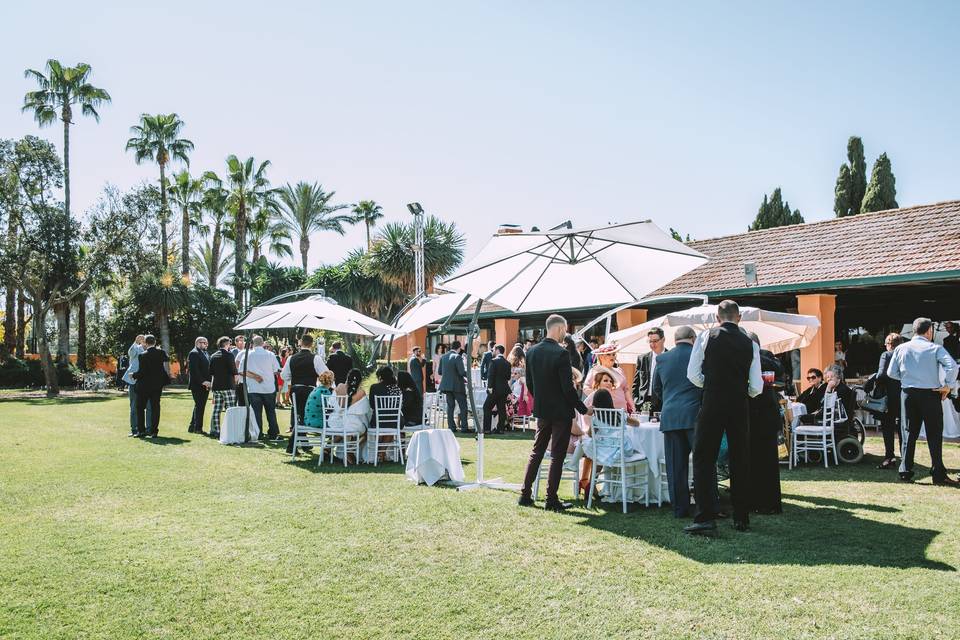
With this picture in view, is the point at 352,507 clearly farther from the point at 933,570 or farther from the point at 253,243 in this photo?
the point at 253,243

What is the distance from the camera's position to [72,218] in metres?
29.1

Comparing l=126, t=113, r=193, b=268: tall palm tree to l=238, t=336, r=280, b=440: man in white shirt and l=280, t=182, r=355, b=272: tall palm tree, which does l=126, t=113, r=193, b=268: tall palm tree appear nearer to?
l=280, t=182, r=355, b=272: tall palm tree

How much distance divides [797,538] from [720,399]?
1.21 meters

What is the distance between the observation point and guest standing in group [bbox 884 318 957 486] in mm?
7734

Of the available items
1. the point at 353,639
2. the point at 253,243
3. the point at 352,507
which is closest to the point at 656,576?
the point at 353,639

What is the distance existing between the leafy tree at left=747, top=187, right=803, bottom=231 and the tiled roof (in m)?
19.2

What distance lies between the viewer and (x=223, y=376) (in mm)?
12727

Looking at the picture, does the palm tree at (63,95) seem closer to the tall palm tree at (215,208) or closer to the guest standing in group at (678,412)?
the tall palm tree at (215,208)

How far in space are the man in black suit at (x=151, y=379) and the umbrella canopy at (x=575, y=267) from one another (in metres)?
7.07

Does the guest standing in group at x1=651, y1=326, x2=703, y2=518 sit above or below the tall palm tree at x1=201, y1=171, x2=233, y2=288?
below

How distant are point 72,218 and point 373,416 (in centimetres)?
2488

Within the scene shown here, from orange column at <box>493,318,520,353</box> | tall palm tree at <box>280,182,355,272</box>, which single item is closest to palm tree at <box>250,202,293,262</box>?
tall palm tree at <box>280,182,355,272</box>

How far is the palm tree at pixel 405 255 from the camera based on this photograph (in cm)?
3744

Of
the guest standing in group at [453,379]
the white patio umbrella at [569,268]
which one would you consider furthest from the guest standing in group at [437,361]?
the white patio umbrella at [569,268]
